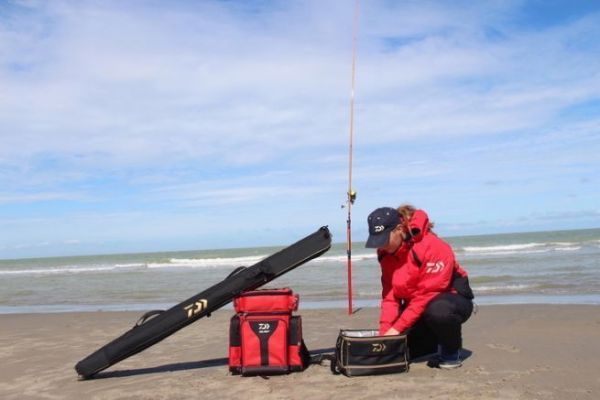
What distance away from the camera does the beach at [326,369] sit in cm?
421

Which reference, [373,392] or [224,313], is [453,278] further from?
[224,313]

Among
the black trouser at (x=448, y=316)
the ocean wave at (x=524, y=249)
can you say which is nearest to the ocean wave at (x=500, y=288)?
the black trouser at (x=448, y=316)

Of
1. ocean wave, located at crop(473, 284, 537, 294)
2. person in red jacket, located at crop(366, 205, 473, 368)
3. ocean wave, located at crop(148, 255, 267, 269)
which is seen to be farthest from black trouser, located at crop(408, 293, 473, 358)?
ocean wave, located at crop(148, 255, 267, 269)

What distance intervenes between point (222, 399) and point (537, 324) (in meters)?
4.33

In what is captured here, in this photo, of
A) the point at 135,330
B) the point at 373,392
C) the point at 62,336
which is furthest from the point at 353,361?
the point at 62,336

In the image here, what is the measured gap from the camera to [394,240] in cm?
447

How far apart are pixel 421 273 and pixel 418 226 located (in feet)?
1.18

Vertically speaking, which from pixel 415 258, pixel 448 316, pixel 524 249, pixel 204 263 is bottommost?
pixel 204 263

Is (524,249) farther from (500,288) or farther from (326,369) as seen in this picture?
(326,369)

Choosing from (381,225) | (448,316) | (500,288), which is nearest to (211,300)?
(381,225)

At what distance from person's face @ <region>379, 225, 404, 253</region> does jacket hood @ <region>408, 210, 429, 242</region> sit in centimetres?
9

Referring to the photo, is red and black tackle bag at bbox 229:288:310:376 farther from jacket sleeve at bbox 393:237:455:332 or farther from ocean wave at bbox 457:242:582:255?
ocean wave at bbox 457:242:582:255

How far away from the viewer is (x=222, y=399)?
4.24 meters

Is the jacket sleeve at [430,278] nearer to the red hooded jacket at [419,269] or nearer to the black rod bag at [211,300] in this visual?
the red hooded jacket at [419,269]
